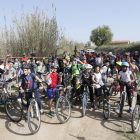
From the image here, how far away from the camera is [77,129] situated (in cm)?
400

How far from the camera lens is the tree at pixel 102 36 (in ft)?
218

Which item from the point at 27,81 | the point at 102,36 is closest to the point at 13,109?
the point at 27,81

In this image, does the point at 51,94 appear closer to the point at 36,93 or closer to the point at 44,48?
the point at 36,93

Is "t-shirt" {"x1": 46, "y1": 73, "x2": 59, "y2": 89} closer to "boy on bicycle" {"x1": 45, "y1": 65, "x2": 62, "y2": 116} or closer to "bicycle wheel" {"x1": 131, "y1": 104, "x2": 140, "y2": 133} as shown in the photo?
"boy on bicycle" {"x1": 45, "y1": 65, "x2": 62, "y2": 116}

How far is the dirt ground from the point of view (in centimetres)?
363

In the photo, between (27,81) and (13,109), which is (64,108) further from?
(13,109)

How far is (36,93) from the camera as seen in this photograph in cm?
438

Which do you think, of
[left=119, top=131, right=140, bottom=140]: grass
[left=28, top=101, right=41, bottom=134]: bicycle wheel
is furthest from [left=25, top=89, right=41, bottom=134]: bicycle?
[left=119, top=131, right=140, bottom=140]: grass

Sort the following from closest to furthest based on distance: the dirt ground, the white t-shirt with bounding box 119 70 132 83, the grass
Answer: the grass → the dirt ground → the white t-shirt with bounding box 119 70 132 83

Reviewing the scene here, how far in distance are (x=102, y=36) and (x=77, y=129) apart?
67358 millimetres

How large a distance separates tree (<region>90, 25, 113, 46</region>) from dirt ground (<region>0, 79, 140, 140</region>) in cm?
6455

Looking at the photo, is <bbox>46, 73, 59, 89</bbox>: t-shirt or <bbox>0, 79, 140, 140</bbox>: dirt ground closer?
<bbox>0, 79, 140, 140</bbox>: dirt ground

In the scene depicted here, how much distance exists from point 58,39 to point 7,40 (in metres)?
4.86

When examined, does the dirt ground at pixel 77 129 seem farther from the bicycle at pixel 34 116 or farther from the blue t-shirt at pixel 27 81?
the blue t-shirt at pixel 27 81
